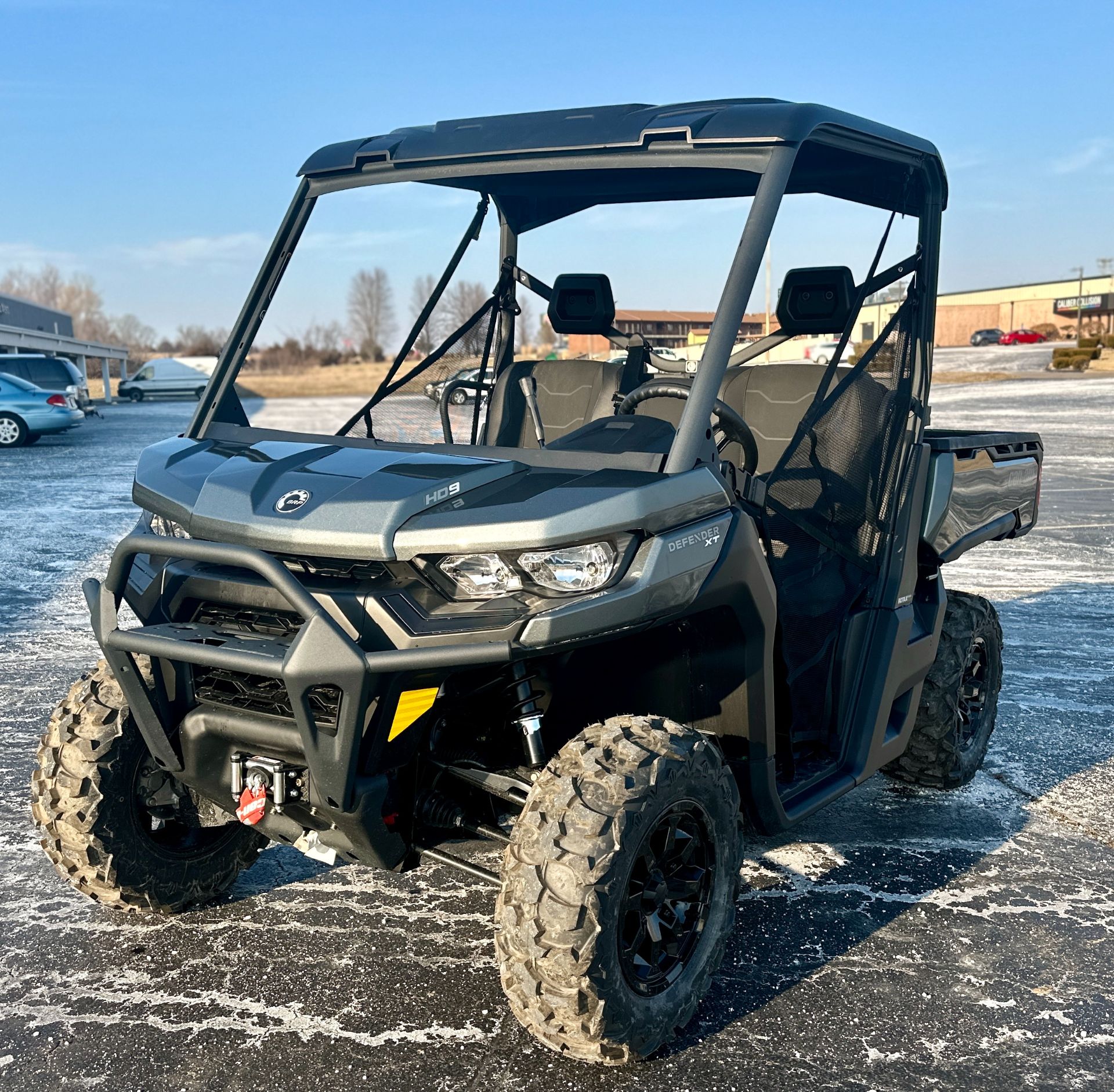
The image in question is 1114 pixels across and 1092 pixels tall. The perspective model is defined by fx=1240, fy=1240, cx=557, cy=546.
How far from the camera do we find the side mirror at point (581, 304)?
4.45m

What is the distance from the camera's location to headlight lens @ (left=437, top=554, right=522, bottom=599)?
2861 mm

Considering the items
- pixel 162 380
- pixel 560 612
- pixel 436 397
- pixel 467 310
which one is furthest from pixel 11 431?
pixel 162 380

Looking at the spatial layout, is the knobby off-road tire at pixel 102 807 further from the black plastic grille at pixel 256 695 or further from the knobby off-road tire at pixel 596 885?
the knobby off-road tire at pixel 596 885

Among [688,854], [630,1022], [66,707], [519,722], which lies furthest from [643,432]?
[66,707]

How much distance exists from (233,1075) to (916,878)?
2.29 metres

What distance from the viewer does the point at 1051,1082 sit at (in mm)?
2959

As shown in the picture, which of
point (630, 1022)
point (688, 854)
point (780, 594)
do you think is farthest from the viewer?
point (780, 594)

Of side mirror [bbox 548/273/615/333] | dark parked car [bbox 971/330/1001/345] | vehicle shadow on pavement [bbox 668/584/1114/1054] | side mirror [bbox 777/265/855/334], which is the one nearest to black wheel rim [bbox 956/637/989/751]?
vehicle shadow on pavement [bbox 668/584/1114/1054]

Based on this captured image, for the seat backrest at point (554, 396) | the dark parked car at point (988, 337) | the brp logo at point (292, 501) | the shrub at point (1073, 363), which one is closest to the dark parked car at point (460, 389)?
the seat backrest at point (554, 396)

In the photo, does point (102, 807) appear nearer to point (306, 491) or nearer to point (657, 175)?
point (306, 491)

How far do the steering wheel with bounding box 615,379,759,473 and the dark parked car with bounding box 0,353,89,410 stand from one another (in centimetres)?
2262

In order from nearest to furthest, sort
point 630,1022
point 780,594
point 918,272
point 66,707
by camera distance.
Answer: point 630,1022, point 66,707, point 780,594, point 918,272

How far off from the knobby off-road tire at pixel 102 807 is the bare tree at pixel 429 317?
60.1 inches

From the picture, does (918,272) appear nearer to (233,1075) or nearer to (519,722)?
(519,722)
